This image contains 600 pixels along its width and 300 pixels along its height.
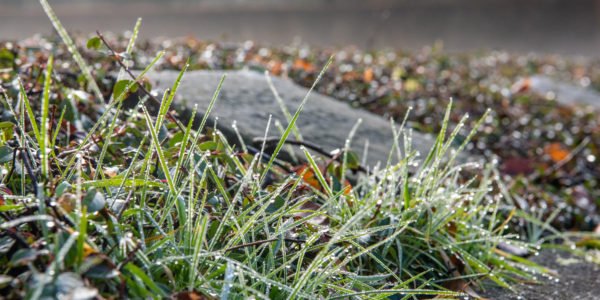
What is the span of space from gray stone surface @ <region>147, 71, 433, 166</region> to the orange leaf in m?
1.20

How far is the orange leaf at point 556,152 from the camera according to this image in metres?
4.19

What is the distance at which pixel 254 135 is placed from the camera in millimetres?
2613

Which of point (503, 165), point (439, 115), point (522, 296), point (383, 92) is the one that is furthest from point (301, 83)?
point (522, 296)

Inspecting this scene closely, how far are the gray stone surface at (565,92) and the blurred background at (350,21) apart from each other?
4823 millimetres

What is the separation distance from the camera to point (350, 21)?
1350 cm

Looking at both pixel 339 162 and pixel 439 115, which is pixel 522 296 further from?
pixel 439 115

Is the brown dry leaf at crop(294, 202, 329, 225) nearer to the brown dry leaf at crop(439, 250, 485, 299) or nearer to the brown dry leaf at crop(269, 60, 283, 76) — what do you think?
the brown dry leaf at crop(439, 250, 485, 299)

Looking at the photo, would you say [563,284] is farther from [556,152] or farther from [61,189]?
[556,152]

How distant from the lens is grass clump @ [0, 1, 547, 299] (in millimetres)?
1265

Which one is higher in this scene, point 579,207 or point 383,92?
point 383,92

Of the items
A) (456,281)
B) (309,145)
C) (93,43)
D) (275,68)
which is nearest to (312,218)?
(309,145)

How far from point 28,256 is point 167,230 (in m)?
0.42

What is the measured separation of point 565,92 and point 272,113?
15.6 feet

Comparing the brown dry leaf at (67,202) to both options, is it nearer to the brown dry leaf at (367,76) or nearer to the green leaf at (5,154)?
the green leaf at (5,154)
